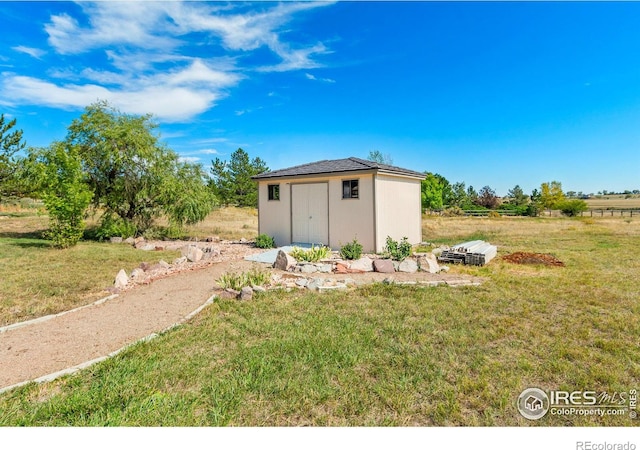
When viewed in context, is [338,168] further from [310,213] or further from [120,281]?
[120,281]

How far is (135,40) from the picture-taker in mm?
9023

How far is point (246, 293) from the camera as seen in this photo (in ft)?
19.1

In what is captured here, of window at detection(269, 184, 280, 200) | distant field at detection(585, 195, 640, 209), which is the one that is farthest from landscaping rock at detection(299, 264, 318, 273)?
distant field at detection(585, 195, 640, 209)

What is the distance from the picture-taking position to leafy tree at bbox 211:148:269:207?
115 ft

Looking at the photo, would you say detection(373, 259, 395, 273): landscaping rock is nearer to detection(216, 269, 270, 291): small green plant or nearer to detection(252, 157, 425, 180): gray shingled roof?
detection(216, 269, 270, 291): small green plant

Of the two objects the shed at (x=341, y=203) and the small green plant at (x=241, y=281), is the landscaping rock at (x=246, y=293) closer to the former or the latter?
the small green plant at (x=241, y=281)

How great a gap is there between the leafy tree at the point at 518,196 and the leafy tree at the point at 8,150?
183 feet

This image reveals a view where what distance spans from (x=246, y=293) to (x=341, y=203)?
6.00 meters

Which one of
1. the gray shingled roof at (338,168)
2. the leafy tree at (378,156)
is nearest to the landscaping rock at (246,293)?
the gray shingled roof at (338,168)

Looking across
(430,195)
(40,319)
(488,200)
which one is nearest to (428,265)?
(40,319)

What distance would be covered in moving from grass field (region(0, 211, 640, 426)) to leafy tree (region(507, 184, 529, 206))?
50959 millimetres
